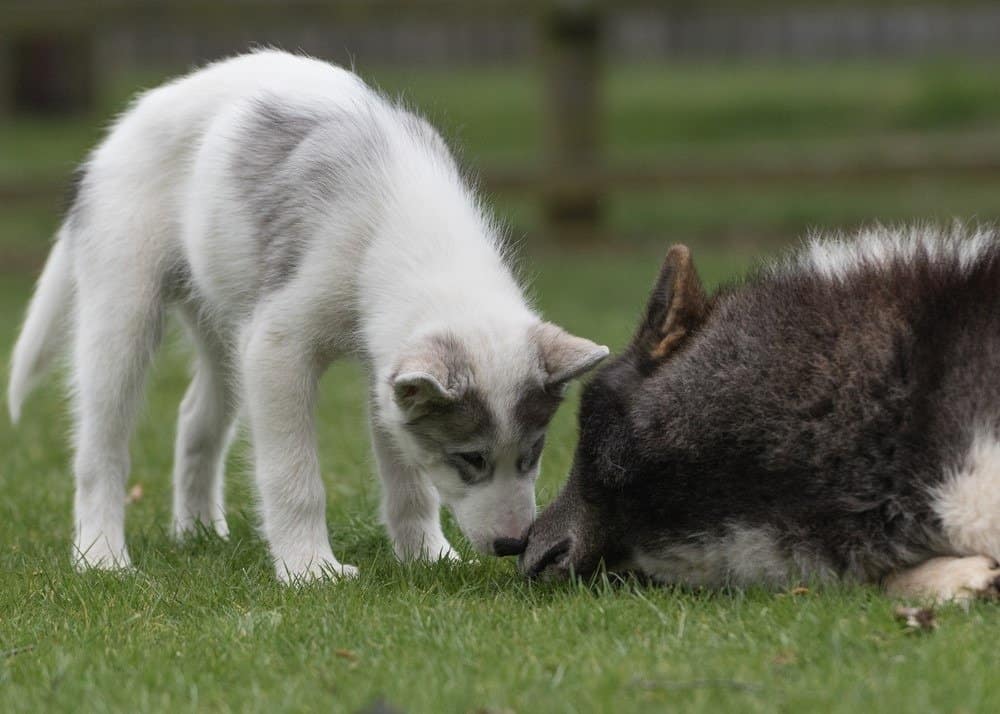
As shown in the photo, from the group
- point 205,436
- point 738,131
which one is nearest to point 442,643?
point 205,436

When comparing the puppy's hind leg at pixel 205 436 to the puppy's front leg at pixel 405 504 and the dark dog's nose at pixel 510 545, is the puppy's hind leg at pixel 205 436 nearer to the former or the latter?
the puppy's front leg at pixel 405 504

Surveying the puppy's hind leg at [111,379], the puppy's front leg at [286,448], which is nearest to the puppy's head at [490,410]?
the puppy's front leg at [286,448]

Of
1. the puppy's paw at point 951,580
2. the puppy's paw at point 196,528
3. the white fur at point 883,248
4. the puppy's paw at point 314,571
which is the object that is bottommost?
the puppy's paw at point 196,528

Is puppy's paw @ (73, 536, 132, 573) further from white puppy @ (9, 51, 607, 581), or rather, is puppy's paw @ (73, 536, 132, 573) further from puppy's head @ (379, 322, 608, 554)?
puppy's head @ (379, 322, 608, 554)

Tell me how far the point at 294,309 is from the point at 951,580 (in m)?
2.18

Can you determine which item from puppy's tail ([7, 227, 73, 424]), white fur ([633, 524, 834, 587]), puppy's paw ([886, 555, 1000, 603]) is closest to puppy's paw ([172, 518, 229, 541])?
puppy's tail ([7, 227, 73, 424])

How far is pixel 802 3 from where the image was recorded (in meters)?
13.1

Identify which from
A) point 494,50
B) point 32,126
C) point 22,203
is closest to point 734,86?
Result: point 494,50

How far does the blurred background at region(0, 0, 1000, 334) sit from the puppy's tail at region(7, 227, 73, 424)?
528mm

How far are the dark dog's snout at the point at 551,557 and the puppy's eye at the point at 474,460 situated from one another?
35cm

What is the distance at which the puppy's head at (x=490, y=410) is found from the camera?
4.44 meters

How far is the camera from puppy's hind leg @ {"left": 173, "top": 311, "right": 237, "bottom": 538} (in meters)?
5.77

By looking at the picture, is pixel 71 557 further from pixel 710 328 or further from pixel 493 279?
pixel 710 328

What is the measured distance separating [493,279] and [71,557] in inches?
67.7
